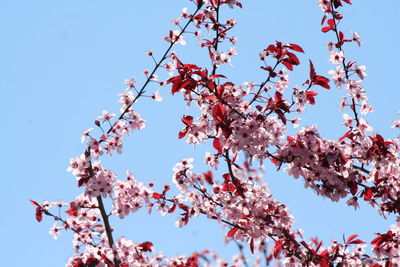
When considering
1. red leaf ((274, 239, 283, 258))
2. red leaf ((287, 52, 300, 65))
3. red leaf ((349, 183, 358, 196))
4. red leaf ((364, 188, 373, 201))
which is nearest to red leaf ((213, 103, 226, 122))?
red leaf ((287, 52, 300, 65))

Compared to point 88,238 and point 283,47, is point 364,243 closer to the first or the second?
point 283,47

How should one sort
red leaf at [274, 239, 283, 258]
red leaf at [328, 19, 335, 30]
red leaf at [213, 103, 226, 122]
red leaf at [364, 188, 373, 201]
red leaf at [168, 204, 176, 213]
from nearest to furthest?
red leaf at [213, 103, 226, 122], red leaf at [364, 188, 373, 201], red leaf at [274, 239, 283, 258], red leaf at [328, 19, 335, 30], red leaf at [168, 204, 176, 213]

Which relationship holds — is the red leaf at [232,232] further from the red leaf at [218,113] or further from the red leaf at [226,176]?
the red leaf at [218,113]

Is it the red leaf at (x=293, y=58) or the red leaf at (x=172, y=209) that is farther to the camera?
the red leaf at (x=172, y=209)

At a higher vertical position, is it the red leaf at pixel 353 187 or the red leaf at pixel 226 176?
the red leaf at pixel 226 176

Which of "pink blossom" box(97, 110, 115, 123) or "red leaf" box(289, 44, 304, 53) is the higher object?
"pink blossom" box(97, 110, 115, 123)

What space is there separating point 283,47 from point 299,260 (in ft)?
8.48

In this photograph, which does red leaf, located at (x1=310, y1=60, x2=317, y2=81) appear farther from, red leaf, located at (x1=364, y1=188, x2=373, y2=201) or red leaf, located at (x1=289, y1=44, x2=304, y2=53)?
red leaf, located at (x1=364, y1=188, x2=373, y2=201)

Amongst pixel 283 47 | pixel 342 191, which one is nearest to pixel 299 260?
pixel 342 191

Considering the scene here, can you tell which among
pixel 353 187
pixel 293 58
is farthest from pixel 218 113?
pixel 353 187

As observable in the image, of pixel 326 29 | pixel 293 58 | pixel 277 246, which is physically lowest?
pixel 277 246

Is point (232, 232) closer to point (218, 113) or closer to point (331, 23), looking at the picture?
point (218, 113)

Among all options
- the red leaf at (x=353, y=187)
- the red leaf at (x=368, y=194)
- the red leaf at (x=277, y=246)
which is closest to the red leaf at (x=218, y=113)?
the red leaf at (x=353, y=187)

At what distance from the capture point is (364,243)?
543 cm
